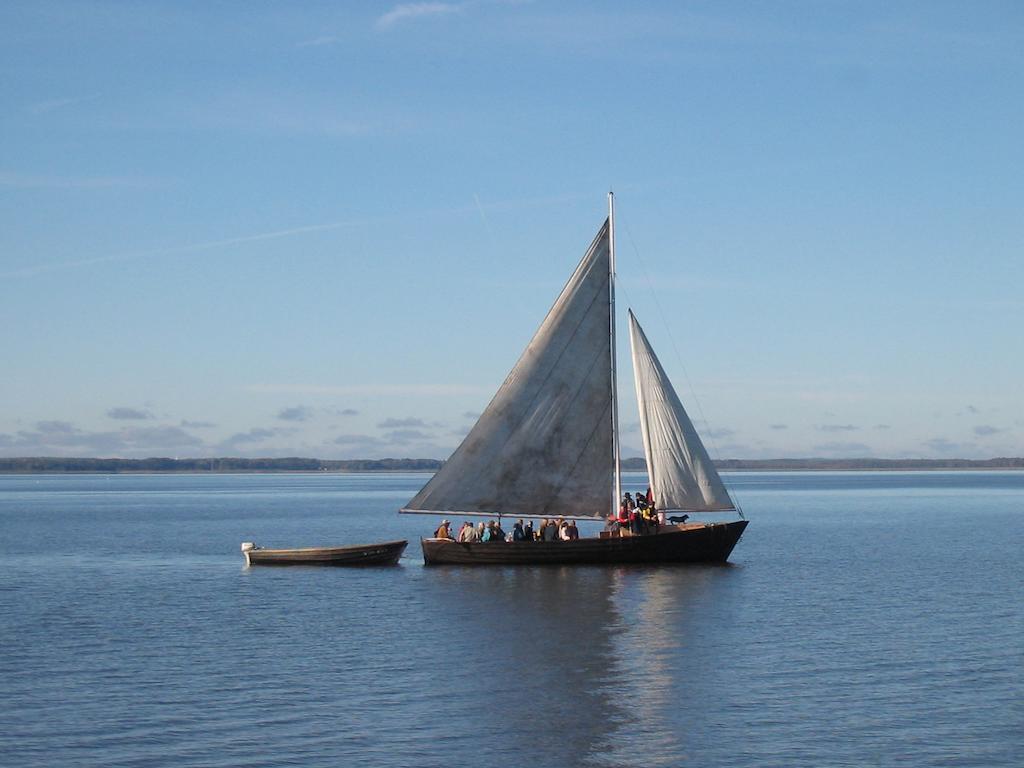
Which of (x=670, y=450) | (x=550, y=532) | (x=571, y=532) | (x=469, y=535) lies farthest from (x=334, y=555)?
(x=670, y=450)

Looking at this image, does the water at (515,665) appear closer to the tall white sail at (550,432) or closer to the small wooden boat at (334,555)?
the small wooden boat at (334,555)

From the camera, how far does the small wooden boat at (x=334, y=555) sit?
64.5 metres

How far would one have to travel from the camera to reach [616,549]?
58.9 m

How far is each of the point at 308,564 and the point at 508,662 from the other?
31.1m

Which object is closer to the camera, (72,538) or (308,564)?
(308,564)

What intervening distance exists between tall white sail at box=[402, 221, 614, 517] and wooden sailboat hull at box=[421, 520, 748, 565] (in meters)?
2.05

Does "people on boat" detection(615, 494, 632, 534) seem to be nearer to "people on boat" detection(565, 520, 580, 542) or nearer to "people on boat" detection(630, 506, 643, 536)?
"people on boat" detection(630, 506, 643, 536)

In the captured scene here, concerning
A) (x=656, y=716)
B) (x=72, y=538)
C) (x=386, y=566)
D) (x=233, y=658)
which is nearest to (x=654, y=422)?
(x=386, y=566)

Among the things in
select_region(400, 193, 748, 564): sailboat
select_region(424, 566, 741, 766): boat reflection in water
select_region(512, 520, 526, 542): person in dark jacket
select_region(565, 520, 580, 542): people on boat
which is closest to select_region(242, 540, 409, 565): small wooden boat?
select_region(424, 566, 741, 766): boat reflection in water

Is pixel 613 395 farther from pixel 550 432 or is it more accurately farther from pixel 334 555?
pixel 334 555

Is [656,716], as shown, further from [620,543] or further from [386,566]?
[386,566]

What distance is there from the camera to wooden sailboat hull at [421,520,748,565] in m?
58.9

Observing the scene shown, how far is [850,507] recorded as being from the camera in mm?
158250

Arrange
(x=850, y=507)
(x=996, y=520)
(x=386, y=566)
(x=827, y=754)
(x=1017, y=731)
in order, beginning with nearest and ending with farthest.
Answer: (x=827, y=754)
(x=1017, y=731)
(x=386, y=566)
(x=996, y=520)
(x=850, y=507)
